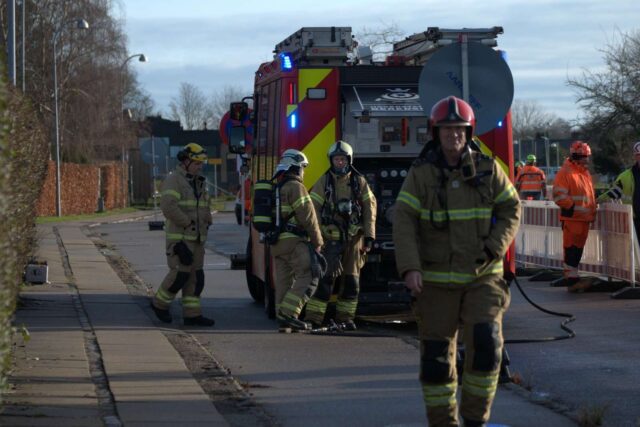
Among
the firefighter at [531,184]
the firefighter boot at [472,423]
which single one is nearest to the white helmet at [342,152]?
the firefighter boot at [472,423]

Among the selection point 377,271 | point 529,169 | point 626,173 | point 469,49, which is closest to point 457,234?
point 469,49

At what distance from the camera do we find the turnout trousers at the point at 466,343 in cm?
665

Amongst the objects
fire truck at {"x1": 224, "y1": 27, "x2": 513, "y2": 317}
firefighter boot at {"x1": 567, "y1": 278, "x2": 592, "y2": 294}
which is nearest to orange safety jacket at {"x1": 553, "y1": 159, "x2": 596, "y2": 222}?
A: firefighter boot at {"x1": 567, "y1": 278, "x2": 592, "y2": 294}

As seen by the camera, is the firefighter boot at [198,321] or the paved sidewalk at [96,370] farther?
the firefighter boot at [198,321]

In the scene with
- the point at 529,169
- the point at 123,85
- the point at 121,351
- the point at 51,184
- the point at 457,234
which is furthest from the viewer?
the point at 123,85

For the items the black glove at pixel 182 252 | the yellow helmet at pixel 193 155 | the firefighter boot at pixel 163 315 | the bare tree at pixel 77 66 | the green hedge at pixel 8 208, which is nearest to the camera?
the green hedge at pixel 8 208

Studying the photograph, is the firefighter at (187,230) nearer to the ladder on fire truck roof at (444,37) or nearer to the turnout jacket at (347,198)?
the turnout jacket at (347,198)

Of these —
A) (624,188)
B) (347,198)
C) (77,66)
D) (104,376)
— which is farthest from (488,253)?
(77,66)

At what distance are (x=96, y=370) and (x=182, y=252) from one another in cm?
340

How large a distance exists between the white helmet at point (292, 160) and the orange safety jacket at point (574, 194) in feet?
17.7

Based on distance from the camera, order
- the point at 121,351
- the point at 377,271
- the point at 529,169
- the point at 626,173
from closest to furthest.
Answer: the point at 121,351, the point at 377,271, the point at 626,173, the point at 529,169

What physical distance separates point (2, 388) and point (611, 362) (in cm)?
539

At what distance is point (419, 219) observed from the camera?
6.84 m

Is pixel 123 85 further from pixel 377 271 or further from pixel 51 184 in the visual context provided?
pixel 377 271
